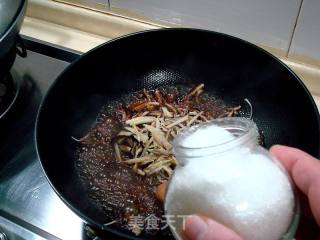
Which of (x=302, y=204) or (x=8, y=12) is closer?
(x=302, y=204)

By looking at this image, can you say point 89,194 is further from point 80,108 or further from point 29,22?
point 29,22

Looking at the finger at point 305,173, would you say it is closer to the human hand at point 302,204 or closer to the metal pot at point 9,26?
the human hand at point 302,204

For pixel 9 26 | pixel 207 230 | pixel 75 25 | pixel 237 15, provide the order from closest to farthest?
pixel 207 230
pixel 9 26
pixel 237 15
pixel 75 25

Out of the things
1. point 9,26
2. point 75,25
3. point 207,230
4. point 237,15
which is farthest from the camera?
point 75,25

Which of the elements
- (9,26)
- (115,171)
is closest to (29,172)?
(115,171)

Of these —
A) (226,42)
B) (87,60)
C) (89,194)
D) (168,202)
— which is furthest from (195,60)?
(168,202)

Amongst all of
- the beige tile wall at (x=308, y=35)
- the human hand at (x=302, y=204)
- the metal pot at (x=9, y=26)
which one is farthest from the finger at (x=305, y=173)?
the metal pot at (x=9, y=26)

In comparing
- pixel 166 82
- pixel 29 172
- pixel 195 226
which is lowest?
pixel 29 172

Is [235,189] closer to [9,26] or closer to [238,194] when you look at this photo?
[238,194]
